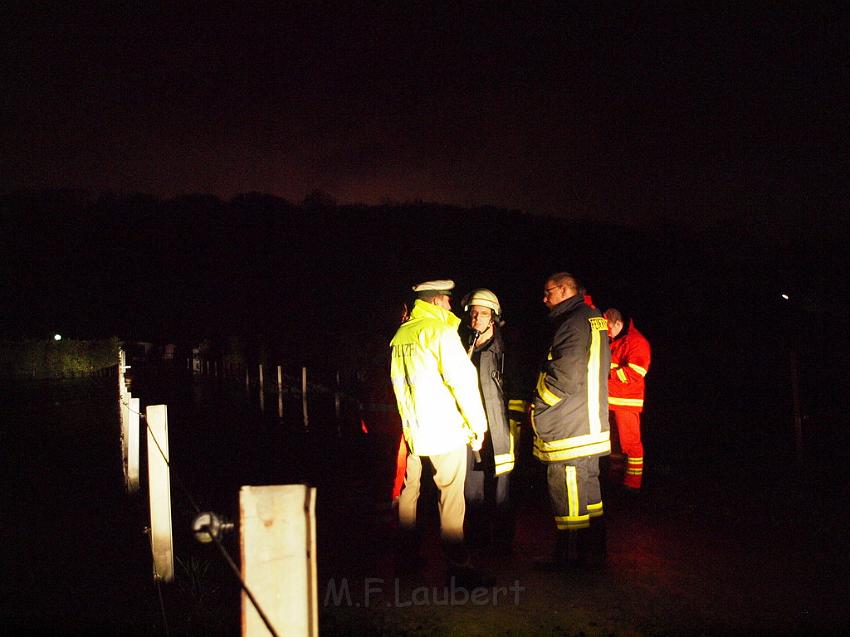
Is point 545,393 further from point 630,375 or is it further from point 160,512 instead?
point 160,512

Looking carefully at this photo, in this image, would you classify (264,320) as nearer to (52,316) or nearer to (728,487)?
(52,316)

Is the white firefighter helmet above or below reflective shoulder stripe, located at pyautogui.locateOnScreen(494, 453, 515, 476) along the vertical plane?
above

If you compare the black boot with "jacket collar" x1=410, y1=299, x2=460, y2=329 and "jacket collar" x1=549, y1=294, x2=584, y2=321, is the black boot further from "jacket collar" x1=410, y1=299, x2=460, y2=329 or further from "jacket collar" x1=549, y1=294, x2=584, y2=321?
"jacket collar" x1=410, y1=299, x2=460, y2=329

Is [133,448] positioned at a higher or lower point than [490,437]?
lower

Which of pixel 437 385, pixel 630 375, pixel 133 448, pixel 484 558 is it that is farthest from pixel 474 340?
pixel 133 448

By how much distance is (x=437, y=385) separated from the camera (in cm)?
465

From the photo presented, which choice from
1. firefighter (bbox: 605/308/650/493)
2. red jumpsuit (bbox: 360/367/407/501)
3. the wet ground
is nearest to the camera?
the wet ground

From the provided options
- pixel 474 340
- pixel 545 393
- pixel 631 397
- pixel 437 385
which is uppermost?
pixel 474 340

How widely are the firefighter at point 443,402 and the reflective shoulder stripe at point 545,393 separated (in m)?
0.54

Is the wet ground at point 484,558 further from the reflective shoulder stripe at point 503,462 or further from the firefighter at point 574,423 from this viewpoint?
the reflective shoulder stripe at point 503,462

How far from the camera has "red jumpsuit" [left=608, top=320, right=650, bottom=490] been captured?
23.5 ft

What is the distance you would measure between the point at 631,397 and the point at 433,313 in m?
3.35

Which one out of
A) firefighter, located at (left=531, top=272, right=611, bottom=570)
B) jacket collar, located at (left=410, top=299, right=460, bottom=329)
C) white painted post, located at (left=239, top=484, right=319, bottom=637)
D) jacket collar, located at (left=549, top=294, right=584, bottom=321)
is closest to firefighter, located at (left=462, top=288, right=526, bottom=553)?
firefighter, located at (left=531, top=272, right=611, bottom=570)
